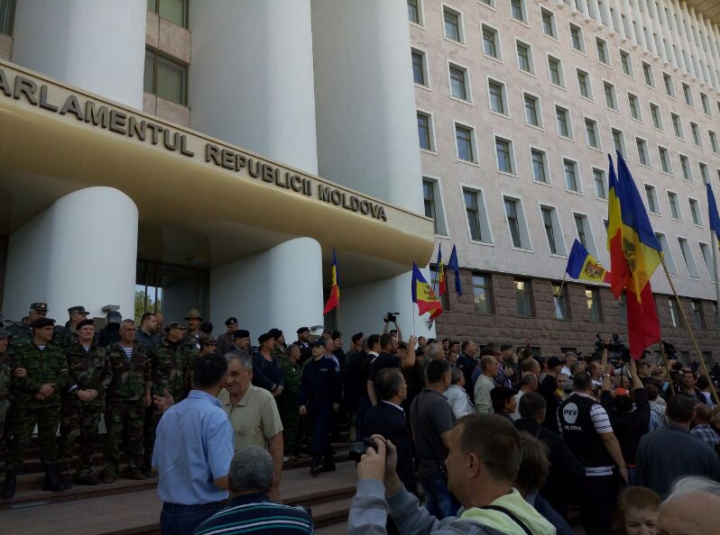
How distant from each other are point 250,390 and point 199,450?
101 centimetres

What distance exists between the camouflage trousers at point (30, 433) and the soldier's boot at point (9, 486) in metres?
0.06

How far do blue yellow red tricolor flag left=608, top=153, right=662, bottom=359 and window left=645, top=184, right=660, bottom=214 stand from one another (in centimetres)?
2509

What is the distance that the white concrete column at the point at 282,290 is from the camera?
13430 millimetres

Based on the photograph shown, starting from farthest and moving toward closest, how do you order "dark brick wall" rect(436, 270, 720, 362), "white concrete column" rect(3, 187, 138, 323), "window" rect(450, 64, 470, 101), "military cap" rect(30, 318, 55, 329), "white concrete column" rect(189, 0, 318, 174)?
"window" rect(450, 64, 470, 101)
"dark brick wall" rect(436, 270, 720, 362)
"white concrete column" rect(189, 0, 318, 174)
"white concrete column" rect(3, 187, 138, 323)
"military cap" rect(30, 318, 55, 329)

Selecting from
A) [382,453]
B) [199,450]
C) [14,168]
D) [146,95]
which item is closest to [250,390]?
[199,450]

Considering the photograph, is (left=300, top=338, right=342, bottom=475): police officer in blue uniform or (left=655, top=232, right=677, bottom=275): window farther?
(left=655, top=232, right=677, bottom=275): window

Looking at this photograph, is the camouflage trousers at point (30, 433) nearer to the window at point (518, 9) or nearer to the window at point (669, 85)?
the window at point (518, 9)

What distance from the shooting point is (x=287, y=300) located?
44.2ft

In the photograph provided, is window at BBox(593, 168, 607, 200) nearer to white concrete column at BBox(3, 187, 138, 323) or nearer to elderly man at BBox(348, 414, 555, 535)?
white concrete column at BBox(3, 187, 138, 323)

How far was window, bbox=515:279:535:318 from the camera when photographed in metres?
22.5

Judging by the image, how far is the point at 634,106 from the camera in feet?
105

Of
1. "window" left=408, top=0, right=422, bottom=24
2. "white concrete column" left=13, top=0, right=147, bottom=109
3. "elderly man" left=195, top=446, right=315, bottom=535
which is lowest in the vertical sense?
"elderly man" left=195, top=446, right=315, bottom=535

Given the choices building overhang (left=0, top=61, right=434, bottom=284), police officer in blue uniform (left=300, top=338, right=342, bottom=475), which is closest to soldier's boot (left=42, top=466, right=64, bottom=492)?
police officer in blue uniform (left=300, top=338, right=342, bottom=475)

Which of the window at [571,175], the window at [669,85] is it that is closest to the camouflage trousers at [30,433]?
the window at [571,175]
